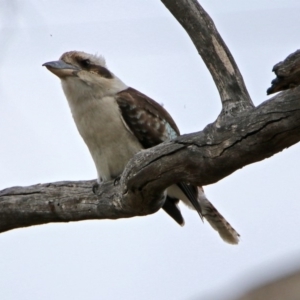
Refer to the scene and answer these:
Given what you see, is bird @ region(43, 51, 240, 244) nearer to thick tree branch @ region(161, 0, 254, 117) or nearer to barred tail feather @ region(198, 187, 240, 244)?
barred tail feather @ region(198, 187, 240, 244)

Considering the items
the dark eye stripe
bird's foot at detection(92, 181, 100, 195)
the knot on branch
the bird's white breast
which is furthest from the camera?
the dark eye stripe

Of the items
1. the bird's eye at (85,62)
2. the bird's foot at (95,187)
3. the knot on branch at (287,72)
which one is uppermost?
the bird's eye at (85,62)

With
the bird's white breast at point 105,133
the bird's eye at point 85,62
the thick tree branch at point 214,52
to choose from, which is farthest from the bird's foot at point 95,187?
the thick tree branch at point 214,52

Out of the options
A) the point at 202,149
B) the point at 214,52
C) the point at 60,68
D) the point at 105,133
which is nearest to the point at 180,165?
the point at 202,149

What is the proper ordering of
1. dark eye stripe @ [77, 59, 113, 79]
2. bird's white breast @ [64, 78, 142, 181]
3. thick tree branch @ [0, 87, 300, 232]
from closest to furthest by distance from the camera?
thick tree branch @ [0, 87, 300, 232] → bird's white breast @ [64, 78, 142, 181] → dark eye stripe @ [77, 59, 113, 79]

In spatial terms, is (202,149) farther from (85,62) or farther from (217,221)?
(217,221)

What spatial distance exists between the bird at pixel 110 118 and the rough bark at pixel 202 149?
0.99ft

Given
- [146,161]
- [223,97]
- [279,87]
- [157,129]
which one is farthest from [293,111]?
[157,129]

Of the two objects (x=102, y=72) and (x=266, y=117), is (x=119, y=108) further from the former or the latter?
(x=266, y=117)

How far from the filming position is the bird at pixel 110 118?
14.4 feet

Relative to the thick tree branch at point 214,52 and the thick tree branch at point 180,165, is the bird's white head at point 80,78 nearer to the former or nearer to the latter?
the thick tree branch at point 180,165

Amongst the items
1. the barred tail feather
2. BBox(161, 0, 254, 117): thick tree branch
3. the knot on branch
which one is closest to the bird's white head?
the barred tail feather

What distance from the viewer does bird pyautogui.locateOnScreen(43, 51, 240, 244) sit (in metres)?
4.38

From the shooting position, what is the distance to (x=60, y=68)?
4.39m
